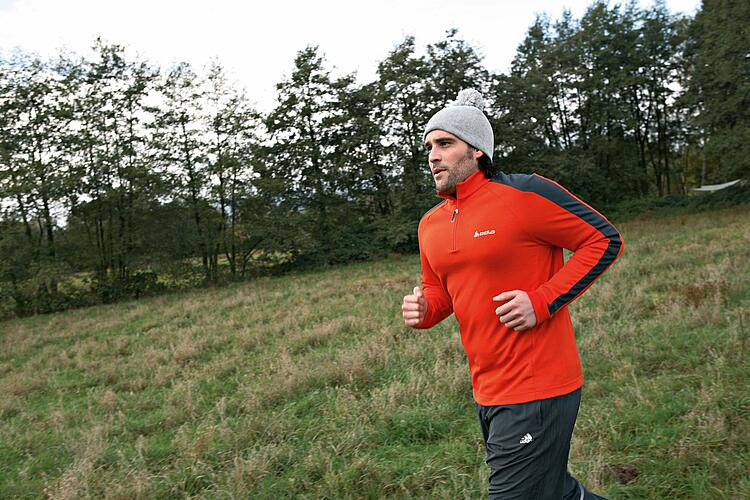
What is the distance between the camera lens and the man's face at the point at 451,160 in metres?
2.40

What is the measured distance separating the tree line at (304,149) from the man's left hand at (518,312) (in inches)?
852

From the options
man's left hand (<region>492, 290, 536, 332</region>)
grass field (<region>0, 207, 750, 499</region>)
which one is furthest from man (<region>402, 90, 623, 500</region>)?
grass field (<region>0, 207, 750, 499</region>)

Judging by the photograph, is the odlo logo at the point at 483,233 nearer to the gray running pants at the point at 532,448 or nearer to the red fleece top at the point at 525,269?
the red fleece top at the point at 525,269

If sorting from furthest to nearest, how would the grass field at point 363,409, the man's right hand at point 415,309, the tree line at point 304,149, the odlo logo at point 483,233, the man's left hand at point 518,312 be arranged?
1. the tree line at point 304,149
2. the grass field at point 363,409
3. the man's right hand at point 415,309
4. the odlo logo at point 483,233
5. the man's left hand at point 518,312

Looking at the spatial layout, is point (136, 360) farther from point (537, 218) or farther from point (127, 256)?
point (127, 256)

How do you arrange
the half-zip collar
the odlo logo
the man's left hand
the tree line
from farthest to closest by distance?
the tree line, the half-zip collar, the odlo logo, the man's left hand

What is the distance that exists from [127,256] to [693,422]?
73.8ft

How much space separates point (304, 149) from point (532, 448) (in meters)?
27.5

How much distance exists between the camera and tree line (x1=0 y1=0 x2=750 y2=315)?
20.8 m

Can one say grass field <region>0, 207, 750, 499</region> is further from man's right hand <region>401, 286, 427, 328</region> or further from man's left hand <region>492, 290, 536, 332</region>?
man's left hand <region>492, 290, 536, 332</region>

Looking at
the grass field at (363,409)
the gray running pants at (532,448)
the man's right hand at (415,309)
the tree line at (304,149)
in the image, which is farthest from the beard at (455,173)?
the tree line at (304,149)

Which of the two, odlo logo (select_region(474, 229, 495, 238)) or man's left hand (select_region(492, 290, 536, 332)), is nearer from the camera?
man's left hand (select_region(492, 290, 536, 332))

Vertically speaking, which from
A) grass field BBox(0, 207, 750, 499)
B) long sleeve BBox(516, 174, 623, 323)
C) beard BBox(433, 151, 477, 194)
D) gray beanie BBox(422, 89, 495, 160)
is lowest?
grass field BBox(0, 207, 750, 499)

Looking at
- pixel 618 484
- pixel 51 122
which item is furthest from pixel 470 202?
pixel 51 122
